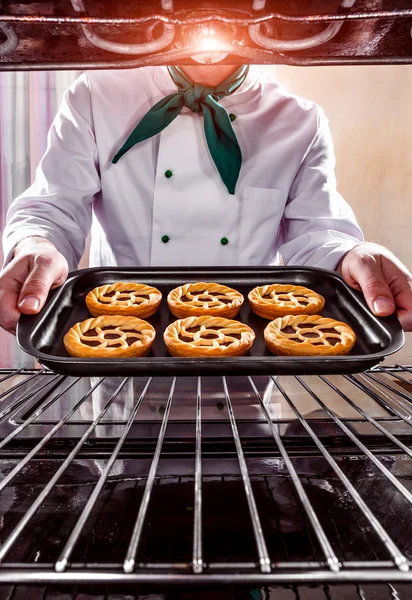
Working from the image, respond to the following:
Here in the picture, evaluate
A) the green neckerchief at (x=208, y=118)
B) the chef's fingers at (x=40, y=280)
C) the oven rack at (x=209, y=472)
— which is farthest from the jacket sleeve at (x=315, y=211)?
the chef's fingers at (x=40, y=280)

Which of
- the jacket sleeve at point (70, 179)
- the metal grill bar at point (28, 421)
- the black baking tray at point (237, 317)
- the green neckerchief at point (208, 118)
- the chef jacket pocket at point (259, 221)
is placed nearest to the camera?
the metal grill bar at point (28, 421)

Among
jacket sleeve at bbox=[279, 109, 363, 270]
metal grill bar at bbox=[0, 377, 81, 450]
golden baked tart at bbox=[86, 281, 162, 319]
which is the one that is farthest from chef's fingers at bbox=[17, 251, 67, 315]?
jacket sleeve at bbox=[279, 109, 363, 270]

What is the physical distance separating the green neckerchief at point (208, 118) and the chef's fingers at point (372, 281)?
62 centimetres

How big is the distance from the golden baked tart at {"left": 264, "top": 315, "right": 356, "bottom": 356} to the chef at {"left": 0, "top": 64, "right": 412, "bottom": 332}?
20.8 inches

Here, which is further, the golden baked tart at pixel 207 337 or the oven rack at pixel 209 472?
the golden baked tart at pixel 207 337

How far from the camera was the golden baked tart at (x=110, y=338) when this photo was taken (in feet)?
3.92

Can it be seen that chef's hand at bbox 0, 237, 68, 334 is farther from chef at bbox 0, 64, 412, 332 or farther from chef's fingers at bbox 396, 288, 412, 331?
chef's fingers at bbox 396, 288, 412, 331

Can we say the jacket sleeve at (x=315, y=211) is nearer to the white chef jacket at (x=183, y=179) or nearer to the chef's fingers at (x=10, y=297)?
the white chef jacket at (x=183, y=179)

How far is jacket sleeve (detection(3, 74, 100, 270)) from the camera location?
6.33 feet

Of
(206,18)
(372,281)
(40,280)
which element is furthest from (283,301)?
(206,18)

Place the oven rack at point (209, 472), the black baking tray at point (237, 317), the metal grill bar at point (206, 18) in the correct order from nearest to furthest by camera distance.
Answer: the oven rack at point (209, 472) < the metal grill bar at point (206, 18) < the black baking tray at point (237, 317)

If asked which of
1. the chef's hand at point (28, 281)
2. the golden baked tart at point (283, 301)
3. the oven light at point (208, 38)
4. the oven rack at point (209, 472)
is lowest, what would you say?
the oven rack at point (209, 472)

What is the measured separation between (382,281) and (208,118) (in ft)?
3.03

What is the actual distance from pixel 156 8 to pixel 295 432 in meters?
0.78
